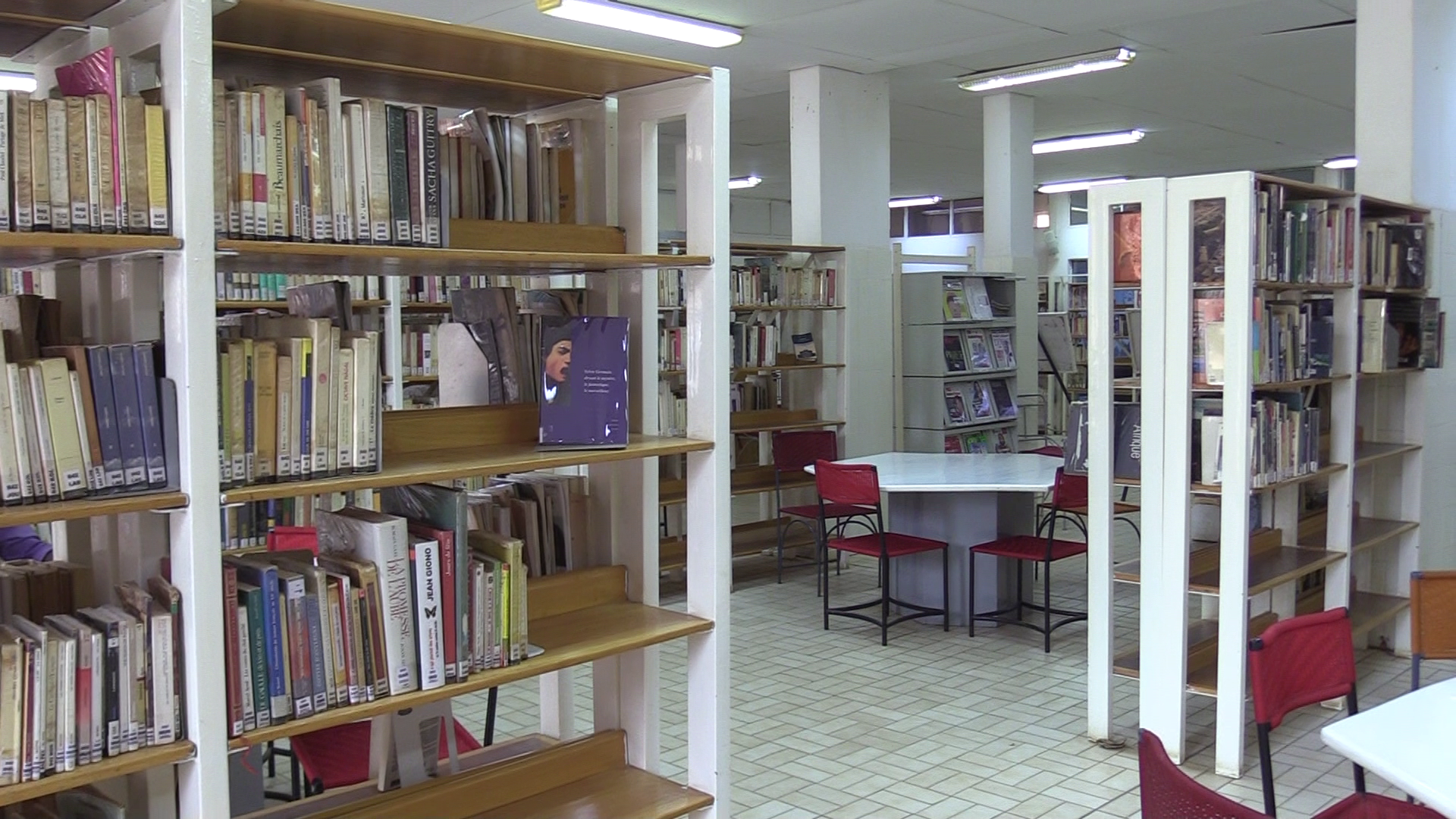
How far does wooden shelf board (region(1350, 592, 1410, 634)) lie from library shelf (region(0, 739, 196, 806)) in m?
4.82

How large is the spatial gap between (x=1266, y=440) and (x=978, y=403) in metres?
4.95

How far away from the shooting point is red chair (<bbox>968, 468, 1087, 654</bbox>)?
573cm

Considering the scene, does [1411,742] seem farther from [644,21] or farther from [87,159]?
[644,21]

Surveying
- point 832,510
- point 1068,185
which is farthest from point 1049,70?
point 1068,185

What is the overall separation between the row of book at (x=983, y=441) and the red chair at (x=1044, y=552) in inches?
106

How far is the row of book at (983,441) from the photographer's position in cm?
923

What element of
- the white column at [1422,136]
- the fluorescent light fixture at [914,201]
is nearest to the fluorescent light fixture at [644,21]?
the white column at [1422,136]

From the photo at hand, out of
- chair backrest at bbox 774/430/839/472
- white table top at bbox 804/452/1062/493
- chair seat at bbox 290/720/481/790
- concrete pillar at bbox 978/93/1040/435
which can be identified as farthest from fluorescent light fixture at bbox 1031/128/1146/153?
chair seat at bbox 290/720/481/790

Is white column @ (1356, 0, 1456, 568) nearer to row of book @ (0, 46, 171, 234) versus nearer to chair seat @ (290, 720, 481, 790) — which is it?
chair seat @ (290, 720, 481, 790)

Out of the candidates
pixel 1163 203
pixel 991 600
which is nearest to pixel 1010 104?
pixel 991 600

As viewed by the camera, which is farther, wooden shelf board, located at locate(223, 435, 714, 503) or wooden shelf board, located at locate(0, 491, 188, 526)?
wooden shelf board, located at locate(223, 435, 714, 503)

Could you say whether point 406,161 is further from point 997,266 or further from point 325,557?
point 997,266

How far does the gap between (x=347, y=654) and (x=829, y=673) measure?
3.57 meters

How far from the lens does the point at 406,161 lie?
260 cm
